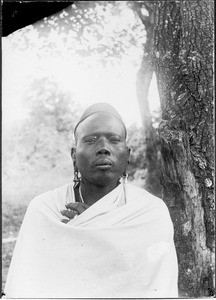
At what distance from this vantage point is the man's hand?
11.0 feet

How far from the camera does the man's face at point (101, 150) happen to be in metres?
3.36

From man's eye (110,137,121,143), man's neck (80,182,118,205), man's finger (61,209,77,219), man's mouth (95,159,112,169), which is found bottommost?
man's finger (61,209,77,219)

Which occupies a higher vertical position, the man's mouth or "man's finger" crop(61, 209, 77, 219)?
the man's mouth

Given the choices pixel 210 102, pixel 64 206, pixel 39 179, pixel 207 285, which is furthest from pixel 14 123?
pixel 207 285

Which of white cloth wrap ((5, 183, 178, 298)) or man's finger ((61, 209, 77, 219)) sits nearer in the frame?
white cloth wrap ((5, 183, 178, 298))

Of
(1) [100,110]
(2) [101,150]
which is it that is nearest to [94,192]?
(2) [101,150]

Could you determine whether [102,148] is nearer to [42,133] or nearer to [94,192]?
[94,192]

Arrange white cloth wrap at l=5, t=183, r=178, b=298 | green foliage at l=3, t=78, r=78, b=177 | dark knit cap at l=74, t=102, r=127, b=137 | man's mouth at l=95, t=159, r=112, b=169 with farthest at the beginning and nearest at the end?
green foliage at l=3, t=78, r=78, b=177 < dark knit cap at l=74, t=102, r=127, b=137 < man's mouth at l=95, t=159, r=112, b=169 < white cloth wrap at l=5, t=183, r=178, b=298

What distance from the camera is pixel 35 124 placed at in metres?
3.69

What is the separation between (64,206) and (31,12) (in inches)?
66.7

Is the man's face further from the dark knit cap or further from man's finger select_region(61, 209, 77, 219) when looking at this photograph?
man's finger select_region(61, 209, 77, 219)

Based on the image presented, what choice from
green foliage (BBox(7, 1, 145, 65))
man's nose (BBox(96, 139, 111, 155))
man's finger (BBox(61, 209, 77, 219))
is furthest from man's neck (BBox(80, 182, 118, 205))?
green foliage (BBox(7, 1, 145, 65))

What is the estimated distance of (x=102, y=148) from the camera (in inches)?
Answer: 132

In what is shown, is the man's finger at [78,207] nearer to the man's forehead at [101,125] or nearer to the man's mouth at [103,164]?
the man's mouth at [103,164]
